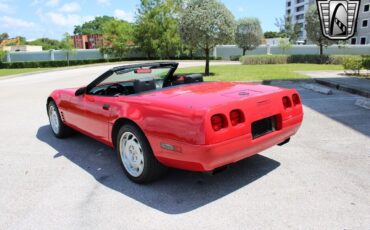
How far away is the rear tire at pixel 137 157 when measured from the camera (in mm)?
3500

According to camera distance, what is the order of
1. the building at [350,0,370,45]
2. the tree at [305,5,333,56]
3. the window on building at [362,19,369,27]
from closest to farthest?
1. the tree at [305,5,333,56]
2. the building at [350,0,370,45]
3. the window on building at [362,19,369,27]

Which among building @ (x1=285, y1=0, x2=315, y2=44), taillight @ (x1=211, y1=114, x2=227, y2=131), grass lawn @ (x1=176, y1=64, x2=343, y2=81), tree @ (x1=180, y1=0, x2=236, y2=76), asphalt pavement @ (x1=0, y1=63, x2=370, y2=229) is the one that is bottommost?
asphalt pavement @ (x1=0, y1=63, x2=370, y2=229)

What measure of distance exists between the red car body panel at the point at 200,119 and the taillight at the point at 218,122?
0.04 meters

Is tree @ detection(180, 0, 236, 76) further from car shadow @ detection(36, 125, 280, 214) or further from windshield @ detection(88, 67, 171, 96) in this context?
car shadow @ detection(36, 125, 280, 214)

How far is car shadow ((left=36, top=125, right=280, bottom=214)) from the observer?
10.8ft

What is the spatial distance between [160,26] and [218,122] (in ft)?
129

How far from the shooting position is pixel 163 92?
152 inches

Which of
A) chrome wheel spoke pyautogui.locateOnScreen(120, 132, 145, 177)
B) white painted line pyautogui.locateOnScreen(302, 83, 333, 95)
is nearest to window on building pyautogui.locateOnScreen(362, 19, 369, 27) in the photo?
white painted line pyautogui.locateOnScreen(302, 83, 333, 95)

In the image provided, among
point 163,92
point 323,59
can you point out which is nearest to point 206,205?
point 163,92

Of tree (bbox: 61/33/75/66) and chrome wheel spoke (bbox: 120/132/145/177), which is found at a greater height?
tree (bbox: 61/33/75/66)

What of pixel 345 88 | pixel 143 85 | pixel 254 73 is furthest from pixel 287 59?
pixel 143 85

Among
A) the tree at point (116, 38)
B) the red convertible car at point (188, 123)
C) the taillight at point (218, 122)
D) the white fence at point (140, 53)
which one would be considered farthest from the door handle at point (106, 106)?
the white fence at point (140, 53)

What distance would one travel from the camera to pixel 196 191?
3.50 m

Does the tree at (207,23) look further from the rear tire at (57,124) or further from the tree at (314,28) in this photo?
the tree at (314,28)
